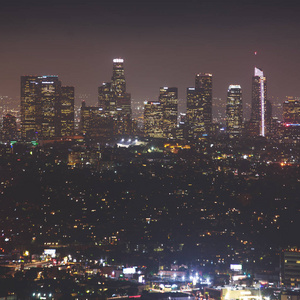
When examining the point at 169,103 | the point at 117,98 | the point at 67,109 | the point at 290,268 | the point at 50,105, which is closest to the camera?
the point at 290,268

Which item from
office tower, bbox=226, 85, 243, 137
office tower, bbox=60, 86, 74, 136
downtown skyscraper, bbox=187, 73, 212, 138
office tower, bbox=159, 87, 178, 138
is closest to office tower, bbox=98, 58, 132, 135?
office tower, bbox=159, 87, 178, 138

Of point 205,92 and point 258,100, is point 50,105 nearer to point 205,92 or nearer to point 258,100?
point 205,92

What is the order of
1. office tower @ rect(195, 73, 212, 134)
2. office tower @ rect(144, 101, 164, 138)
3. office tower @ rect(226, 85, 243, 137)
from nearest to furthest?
1. office tower @ rect(144, 101, 164, 138)
2. office tower @ rect(195, 73, 212, 134)
3. office tower @ rect(226, 85, 243, 137)

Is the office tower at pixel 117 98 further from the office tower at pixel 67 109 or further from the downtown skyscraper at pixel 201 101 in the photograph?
the office tower at pixel 67 109

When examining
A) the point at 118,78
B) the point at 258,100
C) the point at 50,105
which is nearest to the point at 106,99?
the point at 118,78

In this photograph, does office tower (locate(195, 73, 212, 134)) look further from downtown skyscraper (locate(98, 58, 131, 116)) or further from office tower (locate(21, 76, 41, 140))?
office tower (locate(21, 76, 41, 140))

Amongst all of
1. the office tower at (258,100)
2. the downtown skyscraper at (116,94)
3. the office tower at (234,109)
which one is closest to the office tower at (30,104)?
the downtown skyscraper at (116,94)
